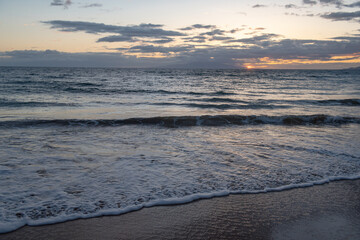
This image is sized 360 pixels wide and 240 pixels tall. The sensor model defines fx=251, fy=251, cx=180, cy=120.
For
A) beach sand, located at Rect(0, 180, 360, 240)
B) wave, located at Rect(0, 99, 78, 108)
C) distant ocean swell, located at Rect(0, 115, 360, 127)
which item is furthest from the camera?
wave, located at Rect(0, 99, 78, 108)

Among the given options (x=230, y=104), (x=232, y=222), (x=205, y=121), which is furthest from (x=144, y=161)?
(x=230, y=104)

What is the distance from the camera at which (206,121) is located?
457 inches

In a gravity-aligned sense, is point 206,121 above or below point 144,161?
above

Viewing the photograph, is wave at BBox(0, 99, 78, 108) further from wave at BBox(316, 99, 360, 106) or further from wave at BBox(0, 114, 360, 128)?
wave at BBox(316, 99, 360, 106)

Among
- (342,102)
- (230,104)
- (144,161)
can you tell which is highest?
(342,102)

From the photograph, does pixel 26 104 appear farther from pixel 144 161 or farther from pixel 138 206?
pixel 138 206

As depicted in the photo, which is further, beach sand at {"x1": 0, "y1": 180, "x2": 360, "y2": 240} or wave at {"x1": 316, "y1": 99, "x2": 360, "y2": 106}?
wave at {"x1": 316, "y1": 99, "x2": 360, "y2": 106}

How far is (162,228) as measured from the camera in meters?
3.35

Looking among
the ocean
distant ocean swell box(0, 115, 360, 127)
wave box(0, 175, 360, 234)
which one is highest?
distant ocean swell box(0, 115, 360, 127)

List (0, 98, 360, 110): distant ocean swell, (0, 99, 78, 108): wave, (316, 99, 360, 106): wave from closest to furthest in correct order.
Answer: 1. (0, 99, 78, 108): wave
2. (0, 98, 360, 110): distant ocean swell
3. (316, 99, 360, 106): wave

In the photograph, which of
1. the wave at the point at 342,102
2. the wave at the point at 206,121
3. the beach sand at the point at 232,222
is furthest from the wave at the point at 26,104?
the wave at the point at 342,102

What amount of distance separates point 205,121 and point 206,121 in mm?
48

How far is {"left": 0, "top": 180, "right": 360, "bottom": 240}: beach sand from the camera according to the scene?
319 centimetres

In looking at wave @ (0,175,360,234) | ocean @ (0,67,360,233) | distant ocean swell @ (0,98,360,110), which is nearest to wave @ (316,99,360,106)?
distant ocean swell @ (0,98,360,110)
